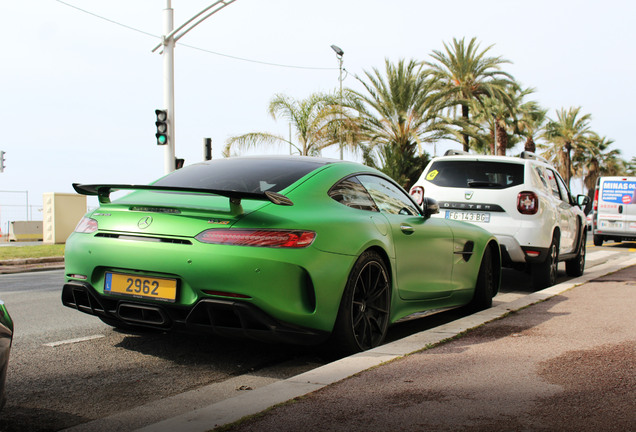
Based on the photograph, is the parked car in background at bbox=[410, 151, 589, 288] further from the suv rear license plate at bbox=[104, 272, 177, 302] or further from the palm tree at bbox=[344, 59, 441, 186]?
the palm tree at bbox=[344, 59, 441, 186]

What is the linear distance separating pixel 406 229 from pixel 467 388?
2.01 m

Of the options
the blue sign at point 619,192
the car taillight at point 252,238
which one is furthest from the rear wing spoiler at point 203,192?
the blue sign at point 619,192

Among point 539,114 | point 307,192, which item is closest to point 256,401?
point 307,192

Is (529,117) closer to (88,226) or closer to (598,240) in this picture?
(598,240)

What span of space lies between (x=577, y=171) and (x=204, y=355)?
203 ft

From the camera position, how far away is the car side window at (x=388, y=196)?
546 cm

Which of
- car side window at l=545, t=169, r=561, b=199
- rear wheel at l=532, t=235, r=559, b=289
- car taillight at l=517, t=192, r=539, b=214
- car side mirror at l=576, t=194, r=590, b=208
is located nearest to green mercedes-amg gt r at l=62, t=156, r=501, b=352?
car taillight at l=517, t=192, r=539, b=214

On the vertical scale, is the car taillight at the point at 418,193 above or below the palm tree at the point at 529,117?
below

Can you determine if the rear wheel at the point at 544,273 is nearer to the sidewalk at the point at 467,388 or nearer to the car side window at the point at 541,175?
the car side window at the point at 541,175

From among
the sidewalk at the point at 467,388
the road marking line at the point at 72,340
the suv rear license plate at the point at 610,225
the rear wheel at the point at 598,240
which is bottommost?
the rear wheel at the point at 598,240

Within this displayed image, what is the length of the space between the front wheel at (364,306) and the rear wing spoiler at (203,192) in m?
0.72

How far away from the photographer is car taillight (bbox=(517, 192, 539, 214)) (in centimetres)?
905

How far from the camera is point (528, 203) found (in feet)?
29.8

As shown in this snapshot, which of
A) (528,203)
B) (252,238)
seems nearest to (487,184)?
(528,203)
